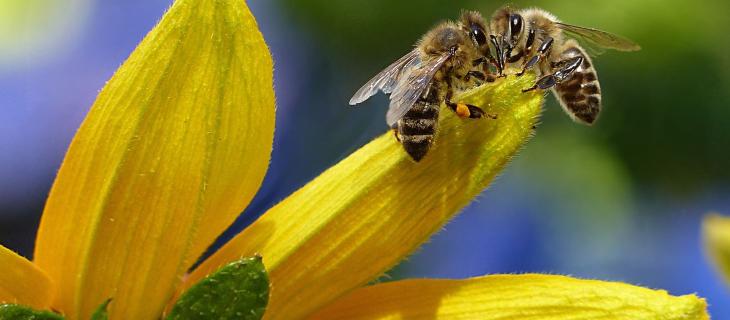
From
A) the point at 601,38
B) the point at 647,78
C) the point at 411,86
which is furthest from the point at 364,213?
the point at 647,78

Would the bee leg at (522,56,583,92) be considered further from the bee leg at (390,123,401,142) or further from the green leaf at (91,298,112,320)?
the green leaf at (91,298,112,320)

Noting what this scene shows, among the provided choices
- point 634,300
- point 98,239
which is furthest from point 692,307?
point 98,239

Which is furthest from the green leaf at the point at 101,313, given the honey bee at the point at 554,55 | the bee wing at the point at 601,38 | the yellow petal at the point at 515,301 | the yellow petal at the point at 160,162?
the bee wing at the point at 601,38

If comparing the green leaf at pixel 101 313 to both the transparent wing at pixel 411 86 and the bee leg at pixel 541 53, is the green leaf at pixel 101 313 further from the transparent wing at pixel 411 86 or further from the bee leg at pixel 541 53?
the bee leg at pixel 541 53

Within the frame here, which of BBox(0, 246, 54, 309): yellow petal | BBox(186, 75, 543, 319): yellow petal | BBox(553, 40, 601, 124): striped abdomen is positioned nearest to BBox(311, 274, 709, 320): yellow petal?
BBox(186, 75, 543, 319): yellow petal

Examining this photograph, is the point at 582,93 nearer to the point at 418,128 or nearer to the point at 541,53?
the point at 541,53
